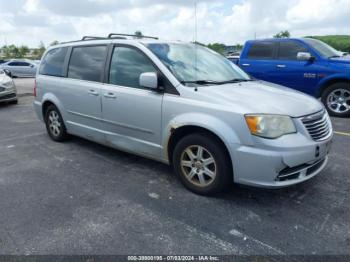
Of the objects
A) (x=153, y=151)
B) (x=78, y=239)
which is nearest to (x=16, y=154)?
(x=153, y=151)

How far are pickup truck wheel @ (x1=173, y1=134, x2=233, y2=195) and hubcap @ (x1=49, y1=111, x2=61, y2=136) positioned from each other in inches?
112

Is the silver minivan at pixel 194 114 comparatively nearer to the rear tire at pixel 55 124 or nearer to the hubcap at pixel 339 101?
the rear tire at pixel 55 124

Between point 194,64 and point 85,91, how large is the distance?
1.71 m

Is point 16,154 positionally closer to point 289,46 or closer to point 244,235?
point 244,235

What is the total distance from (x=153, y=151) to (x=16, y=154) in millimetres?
2625

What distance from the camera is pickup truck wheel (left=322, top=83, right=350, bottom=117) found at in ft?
23.7

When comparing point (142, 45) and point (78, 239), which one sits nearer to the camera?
point (78, 239)

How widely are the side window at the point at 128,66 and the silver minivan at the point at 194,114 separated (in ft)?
0.04

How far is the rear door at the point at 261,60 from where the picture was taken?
8078 millimetres

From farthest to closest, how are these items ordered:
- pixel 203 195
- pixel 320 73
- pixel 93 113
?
pixel 320 73 < pixel 93 113 < pixel 203 195

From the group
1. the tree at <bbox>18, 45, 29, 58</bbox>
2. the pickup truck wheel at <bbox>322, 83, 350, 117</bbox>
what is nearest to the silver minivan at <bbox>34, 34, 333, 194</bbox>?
the pickup truck wheel at <bbox>322, 83, 350, 117</bbox>

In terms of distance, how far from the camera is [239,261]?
97.3 inches

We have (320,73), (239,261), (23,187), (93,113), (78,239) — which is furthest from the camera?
(320,73)

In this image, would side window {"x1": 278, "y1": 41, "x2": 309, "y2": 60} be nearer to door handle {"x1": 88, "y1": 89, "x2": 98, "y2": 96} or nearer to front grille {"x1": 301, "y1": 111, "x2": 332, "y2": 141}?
front grille {"x1": 301, "y1": 111, "x2": 332, "y2": 141}
